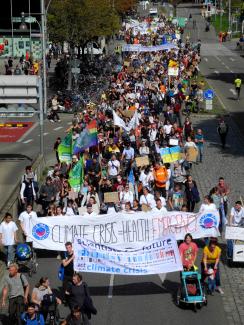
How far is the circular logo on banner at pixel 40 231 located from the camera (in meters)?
18.5

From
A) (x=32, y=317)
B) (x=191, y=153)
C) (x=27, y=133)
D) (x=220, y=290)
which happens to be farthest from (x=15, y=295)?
(x=27, y=133)

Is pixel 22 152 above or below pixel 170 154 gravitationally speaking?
below

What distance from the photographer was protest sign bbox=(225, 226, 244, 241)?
18395mm

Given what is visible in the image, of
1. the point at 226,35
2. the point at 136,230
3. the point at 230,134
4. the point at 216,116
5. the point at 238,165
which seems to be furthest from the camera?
the point at 226,35

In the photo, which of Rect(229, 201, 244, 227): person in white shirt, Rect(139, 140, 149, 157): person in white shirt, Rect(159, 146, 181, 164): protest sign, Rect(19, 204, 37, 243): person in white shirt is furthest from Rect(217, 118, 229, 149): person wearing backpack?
Rect(19, 204, 37, 243): person in white shirt

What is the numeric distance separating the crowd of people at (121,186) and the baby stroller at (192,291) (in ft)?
2.06

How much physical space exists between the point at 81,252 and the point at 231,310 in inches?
122

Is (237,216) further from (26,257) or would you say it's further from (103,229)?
(26,257)

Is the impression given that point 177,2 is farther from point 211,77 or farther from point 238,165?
point 238,165

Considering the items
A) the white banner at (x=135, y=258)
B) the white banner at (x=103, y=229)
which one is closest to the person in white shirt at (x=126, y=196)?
the white banner at (x=103, y=229)

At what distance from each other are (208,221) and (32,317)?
6.54 meters

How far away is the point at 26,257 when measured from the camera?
18391mm

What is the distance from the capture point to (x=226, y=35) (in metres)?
111

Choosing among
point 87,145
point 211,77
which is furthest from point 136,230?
point 211,77
